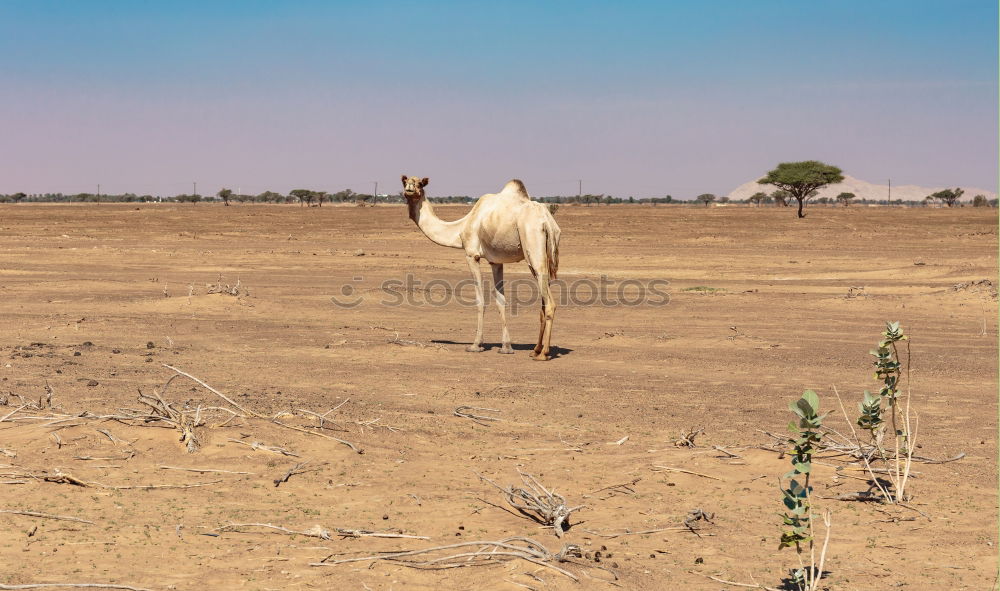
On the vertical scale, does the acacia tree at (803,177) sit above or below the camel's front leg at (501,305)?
above

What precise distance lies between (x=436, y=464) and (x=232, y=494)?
1.76m

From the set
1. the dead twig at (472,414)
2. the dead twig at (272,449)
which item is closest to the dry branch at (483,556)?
the dead twig at (272,449)

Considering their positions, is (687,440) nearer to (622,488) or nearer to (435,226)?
(622,488)

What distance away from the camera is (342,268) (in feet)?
108

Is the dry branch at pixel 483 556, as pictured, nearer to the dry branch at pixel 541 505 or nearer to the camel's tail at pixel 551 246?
the dry branch at pixel 541 505

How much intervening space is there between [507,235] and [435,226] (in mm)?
1490

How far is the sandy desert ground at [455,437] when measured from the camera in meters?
5.96

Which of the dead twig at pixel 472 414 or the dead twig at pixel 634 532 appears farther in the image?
the dead twig at pixel 472 414

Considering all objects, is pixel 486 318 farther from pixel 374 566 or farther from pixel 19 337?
pixel 374 566

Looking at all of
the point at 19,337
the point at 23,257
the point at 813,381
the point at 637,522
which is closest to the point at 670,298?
the point at 813,381

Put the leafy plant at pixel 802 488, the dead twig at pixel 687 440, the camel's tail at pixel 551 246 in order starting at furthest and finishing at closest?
the camel's tail at pixel 551 246 → the dead twig at pixel 687 440 → the leafy plant at pixel 802 488

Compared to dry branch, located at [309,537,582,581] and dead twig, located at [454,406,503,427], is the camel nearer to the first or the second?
dead twig, located at [454,406,503,427]

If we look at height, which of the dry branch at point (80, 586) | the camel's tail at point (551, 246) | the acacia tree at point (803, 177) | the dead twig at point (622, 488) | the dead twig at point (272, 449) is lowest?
the dry branch at point (80, 586)

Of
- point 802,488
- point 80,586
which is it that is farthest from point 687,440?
point 80,586
